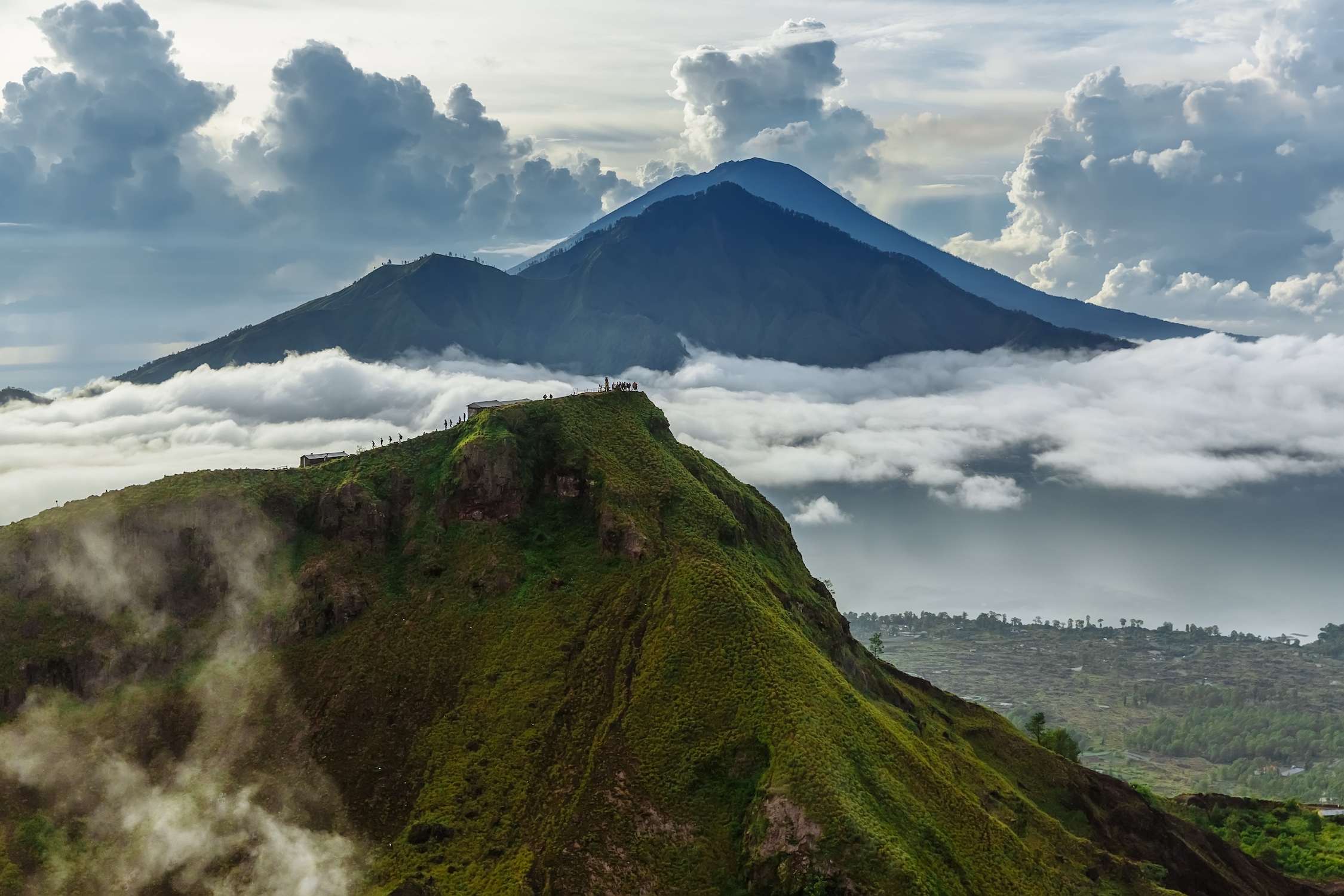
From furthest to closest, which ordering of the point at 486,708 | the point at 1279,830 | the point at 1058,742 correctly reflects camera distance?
the point at 1058,742 < the point at 1279,830 < the point at 486,708

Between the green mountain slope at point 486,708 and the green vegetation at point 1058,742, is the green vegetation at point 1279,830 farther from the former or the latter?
the green mountain slope at point 486,708

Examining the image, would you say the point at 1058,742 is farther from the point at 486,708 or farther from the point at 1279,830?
the point at 486,708

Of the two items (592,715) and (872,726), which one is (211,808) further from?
(872,726)

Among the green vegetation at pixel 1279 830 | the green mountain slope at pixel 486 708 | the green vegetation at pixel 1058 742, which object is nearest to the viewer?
the green mountain slope at pixel 486 708

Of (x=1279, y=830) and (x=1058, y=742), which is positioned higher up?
(x=1058, y=742)

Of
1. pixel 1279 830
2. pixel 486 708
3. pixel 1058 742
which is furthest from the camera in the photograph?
pixel 1058 742

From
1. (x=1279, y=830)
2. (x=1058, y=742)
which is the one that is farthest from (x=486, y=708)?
(x=1279, y=830)

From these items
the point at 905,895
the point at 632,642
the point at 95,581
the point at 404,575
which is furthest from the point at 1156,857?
the point at 95,581

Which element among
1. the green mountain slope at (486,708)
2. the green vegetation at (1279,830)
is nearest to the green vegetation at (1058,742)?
the green vegetation at (1279,830)

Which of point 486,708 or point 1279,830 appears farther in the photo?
point 1279,830
